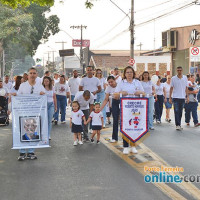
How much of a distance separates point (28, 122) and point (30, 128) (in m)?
0.13

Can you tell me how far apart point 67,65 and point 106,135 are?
120924mm

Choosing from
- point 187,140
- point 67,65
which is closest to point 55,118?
point 187,140

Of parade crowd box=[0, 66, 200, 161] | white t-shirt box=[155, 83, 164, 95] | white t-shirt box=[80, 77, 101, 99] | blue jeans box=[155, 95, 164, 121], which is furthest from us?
blue jeans box=[155, 95, 164, 121]

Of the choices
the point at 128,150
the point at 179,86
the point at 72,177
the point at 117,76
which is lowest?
the point at 72,177

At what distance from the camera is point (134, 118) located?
9172 mm

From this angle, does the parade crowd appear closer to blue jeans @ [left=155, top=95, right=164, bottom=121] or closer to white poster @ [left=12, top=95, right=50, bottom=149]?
blue jeans @ [left=155, top=95, right=164, bottom=121]

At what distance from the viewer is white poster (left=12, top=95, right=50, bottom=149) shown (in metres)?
8.74

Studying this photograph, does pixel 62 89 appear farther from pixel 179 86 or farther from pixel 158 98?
pixel 179 86

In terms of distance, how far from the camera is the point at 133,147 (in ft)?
30.8

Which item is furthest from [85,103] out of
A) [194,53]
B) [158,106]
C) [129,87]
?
[194,53]

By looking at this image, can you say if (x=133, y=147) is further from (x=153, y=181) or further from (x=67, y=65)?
(x=67, y=65)

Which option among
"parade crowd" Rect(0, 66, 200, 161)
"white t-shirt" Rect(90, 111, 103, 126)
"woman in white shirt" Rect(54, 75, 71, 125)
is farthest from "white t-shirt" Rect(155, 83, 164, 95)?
"white t-shirt" Rect(90, 111, 103, 126)

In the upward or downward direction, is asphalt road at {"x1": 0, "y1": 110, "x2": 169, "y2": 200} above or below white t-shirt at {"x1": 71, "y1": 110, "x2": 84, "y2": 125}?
below

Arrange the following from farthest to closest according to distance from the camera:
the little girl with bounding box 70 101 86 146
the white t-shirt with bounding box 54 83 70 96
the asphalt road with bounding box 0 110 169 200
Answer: the white t-shirt with bounding box 54 83 70 96
the little girl with bounding box 70 101 86 146
the asphalt road with bounding box 0 110 169 200
